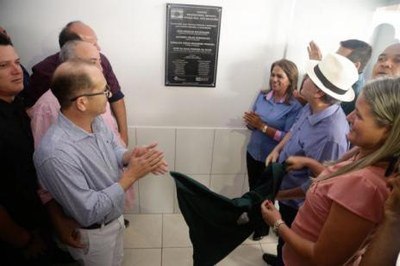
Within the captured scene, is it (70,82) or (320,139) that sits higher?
(70,82)

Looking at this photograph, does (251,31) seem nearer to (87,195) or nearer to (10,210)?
(87,195)

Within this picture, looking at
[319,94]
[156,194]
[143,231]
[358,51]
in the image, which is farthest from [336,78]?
[143,231]

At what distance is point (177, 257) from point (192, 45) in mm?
1636

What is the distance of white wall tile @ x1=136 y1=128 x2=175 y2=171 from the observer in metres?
2.18

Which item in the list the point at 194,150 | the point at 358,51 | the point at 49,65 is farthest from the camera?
the point at 194,150

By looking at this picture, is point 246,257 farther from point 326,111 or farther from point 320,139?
point 326,111

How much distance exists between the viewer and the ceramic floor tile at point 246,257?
6.80ft

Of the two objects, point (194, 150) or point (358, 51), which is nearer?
point (358, 51)

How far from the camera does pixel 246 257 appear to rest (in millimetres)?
2137

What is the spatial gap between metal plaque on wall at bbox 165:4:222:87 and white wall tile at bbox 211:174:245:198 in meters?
0.88

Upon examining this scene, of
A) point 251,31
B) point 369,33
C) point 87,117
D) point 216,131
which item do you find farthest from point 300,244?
point 369,33

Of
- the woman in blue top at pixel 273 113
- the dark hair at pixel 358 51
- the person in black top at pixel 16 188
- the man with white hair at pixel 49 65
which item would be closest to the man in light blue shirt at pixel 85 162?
the person in black top at pixel 16 188

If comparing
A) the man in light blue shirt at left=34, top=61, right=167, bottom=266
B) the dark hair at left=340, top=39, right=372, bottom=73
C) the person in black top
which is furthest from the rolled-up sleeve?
the dark hair at left=340, top=39, right=372, bottom=73

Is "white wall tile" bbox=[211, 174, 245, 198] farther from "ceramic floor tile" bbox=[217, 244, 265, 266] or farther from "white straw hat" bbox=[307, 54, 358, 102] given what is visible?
"white straw hat" bbox=[307, 54, 358, 102]
